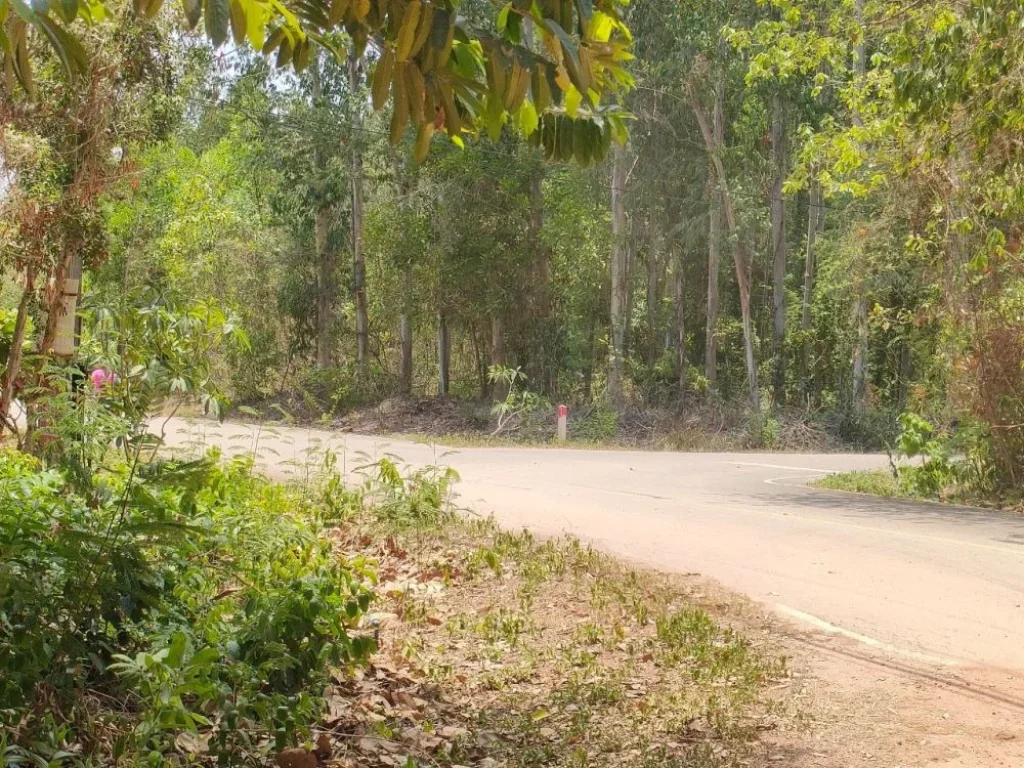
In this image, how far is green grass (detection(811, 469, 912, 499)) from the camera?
16625mm

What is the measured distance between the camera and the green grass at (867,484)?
16.6 m

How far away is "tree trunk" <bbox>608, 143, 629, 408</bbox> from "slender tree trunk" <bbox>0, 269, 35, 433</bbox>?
19568mm

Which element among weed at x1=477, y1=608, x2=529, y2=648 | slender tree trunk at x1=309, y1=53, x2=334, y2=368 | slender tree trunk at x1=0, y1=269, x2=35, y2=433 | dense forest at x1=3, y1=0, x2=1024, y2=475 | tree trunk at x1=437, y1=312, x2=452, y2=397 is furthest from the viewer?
slender tree trunk at x1=309, y1=53, x2=334, y2=368

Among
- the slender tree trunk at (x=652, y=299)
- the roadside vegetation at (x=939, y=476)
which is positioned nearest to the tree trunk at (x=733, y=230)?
the slender tree trunk at (x=652, y=299)

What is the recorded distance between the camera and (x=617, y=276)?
1155 inches

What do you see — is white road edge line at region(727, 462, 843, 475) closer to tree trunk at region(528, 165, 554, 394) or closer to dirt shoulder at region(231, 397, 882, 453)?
dirt shoulder at region(231, 397, 882, 453)

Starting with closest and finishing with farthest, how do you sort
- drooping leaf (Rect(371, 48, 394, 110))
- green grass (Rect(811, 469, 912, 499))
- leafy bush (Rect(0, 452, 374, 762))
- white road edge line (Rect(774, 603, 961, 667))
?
drooping leaf (Rect(371, 48, 394, 110)), leafy bush (Rect(0, 452, 374, 762)), white road edge line (Rect(774, 603, 961, 667)), green grass (Rect(811, 469, 912, 499))

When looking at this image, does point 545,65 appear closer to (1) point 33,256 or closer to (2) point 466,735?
(2) point 466,735

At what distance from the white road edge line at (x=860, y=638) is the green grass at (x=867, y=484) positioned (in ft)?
28.8

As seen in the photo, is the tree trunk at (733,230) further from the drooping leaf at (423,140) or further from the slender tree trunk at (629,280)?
the drooping leaf at (423,140)

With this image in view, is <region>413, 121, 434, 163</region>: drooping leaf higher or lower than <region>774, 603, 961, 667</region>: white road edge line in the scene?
higher

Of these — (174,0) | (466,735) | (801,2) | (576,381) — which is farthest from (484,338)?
(466,735)

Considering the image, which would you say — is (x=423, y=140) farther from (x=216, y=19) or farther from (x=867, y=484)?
(x=867, y=484)

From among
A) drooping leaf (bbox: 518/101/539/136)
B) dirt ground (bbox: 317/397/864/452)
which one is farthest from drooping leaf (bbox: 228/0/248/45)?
dirt ground (bbox: 317/397/864/452)
